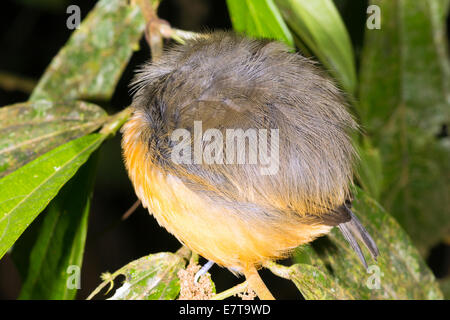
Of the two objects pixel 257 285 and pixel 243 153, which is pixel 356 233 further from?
pixel 243 153

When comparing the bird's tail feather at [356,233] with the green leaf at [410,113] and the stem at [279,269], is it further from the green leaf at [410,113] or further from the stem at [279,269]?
the green leaf at [410,113]

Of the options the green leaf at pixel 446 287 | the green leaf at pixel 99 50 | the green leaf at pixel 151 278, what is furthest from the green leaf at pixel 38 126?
the green leaf at pixel 446 287

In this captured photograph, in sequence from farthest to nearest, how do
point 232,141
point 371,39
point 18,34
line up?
point 18,34 → point 371,39 → point 232,141

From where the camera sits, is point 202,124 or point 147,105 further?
point 147,105

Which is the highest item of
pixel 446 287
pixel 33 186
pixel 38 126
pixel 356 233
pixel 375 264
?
pixel 38 126

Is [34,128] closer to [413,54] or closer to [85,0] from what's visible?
[85,0]

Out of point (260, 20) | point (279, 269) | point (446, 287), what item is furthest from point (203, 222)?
point (446, 287)
